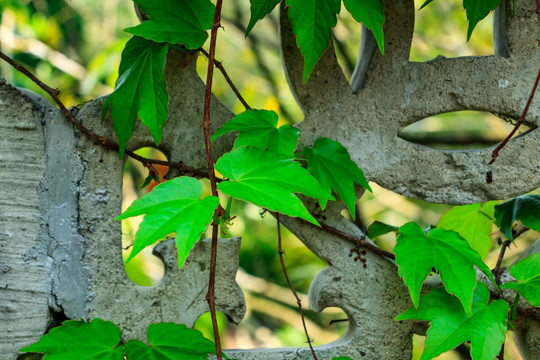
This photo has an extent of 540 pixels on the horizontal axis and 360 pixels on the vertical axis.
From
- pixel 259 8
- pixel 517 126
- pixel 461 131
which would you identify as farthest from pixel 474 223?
pixel 461 131

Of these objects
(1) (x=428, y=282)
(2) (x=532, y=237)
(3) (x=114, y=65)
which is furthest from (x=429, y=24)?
(1) (x=428, y=282)

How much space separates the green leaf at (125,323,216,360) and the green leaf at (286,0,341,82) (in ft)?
1.40

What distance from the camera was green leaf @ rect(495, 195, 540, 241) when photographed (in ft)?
3.45

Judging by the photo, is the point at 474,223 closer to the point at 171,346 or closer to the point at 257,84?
the point at 171,346

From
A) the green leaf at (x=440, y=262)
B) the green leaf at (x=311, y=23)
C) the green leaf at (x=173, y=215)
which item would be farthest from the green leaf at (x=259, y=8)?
the green leaf at (x=440, y=262)

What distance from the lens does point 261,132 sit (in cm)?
94

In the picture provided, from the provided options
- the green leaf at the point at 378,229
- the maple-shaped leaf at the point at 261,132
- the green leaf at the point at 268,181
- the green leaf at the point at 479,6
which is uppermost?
the green leaf at the point at 479,6

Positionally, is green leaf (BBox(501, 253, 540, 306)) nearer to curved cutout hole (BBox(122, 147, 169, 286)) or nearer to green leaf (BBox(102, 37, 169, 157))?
green leaf (BBox(102, 37, 169, 157))

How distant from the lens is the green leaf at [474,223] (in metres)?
1.26

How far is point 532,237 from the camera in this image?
2.33 metres

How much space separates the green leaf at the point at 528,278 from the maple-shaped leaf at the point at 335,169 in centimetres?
27

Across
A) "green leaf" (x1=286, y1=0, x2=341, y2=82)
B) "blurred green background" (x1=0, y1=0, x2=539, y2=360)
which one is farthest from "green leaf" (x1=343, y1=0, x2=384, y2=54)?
"blurred green background" (x1=0, y1=0, x2=539, y2=360)

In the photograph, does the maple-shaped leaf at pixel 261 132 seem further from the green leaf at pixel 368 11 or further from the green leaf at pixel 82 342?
the green leaf at pixel 82 342

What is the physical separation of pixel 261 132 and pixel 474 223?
0.57m
